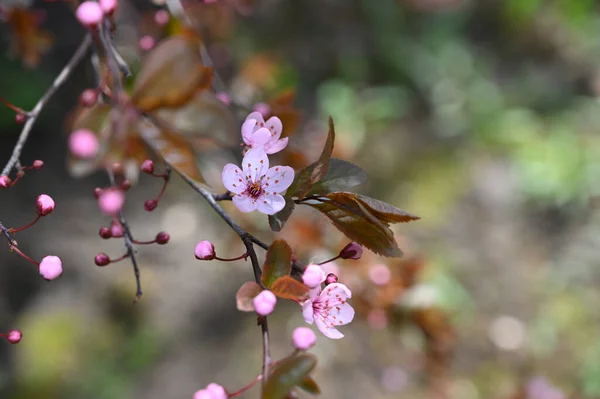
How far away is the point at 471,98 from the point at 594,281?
1126 millimetres

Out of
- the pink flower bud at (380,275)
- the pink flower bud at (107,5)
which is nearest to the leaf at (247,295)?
the pink flower bud at (107,5)

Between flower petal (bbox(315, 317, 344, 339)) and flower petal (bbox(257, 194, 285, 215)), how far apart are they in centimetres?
13

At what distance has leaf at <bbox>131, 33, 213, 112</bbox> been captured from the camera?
685 mm

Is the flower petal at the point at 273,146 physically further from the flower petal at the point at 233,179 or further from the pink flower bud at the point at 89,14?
the pink flower bud at the point at 89,14

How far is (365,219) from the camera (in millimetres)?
539

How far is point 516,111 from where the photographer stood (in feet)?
8.99

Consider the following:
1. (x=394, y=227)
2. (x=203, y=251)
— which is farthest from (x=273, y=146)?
(x=394, y=227)

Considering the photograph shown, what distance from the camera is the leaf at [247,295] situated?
0.54 meters

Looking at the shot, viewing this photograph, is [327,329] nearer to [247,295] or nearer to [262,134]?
[247,295]

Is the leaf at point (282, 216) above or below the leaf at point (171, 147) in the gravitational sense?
below

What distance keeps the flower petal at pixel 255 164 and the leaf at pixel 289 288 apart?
5.5 inches

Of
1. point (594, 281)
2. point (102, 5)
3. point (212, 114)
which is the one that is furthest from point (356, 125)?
point (102, 5)

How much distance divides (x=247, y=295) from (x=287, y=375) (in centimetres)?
9

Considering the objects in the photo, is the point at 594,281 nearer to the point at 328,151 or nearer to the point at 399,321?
the point at 399,321
